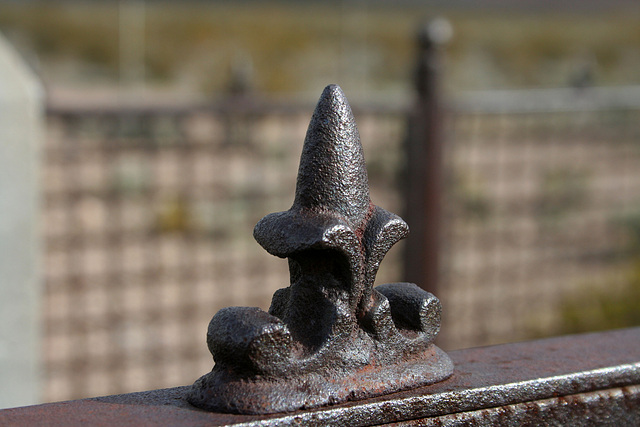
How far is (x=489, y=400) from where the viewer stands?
41.2 inches

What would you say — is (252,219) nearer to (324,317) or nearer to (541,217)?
(541,217)

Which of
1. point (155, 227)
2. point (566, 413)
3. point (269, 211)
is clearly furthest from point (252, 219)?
point (566, 413)

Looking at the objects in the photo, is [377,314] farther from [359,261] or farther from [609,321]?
[609,321]

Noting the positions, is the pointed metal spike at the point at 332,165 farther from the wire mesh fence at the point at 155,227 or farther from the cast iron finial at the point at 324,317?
the wire mesh fence at the point at 155,227

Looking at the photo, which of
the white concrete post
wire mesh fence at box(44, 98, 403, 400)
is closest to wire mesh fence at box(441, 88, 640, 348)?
wire mesh fence at box(44, 98, 403, 400)

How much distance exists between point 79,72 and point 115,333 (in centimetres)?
767

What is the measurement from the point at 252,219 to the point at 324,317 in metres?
3.45

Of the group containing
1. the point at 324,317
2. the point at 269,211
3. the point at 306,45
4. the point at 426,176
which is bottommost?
the point at 324,317

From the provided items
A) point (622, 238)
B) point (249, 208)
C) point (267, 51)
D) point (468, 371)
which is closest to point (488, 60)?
point (267, 51)

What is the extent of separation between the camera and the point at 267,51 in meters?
12.1

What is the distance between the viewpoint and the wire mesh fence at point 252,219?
13.0 ft

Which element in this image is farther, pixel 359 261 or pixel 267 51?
pixel 267 51

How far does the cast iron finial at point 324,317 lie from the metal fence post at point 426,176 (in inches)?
127

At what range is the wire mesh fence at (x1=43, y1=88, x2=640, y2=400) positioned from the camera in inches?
156
